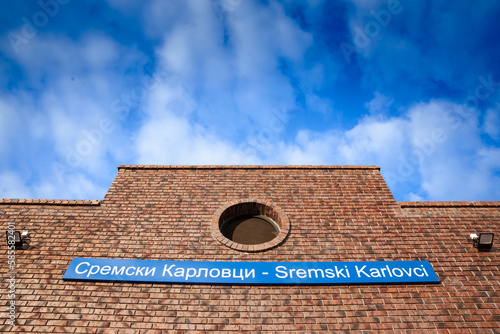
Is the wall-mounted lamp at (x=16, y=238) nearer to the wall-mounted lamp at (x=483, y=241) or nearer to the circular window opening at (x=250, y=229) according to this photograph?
the circular window opening at (x=250, y=229)

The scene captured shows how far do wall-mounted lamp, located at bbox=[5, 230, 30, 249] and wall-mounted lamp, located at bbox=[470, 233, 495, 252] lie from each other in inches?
333

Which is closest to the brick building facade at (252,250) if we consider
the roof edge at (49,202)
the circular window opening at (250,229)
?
the roof edge at (49,202)

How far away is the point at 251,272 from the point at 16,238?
170 inches

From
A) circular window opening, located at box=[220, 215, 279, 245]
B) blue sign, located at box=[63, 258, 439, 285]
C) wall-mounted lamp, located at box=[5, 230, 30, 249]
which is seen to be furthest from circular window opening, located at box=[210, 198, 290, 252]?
wall-mounted lamp, located at box=[5, 230, 30, 249]

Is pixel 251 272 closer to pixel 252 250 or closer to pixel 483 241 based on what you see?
pixel 252 250

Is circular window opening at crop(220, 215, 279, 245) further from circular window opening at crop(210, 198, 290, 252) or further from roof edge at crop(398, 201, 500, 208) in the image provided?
roof edge at crop(398, 201, 500, 208)

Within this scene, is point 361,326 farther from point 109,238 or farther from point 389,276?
point 109,238

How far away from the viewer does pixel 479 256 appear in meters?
5.75

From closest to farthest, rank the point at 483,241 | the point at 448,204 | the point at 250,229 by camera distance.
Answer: the point at 483,241 → the point at 250,229 → the point at 448,204

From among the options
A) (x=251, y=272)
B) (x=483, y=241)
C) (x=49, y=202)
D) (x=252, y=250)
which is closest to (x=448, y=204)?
(x=483, y=241)

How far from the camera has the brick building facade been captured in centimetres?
474

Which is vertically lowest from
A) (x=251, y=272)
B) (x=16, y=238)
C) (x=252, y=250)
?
(x=251, y=272)

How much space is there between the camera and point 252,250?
18.8 feet

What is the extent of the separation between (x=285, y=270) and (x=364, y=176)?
3382 mm
